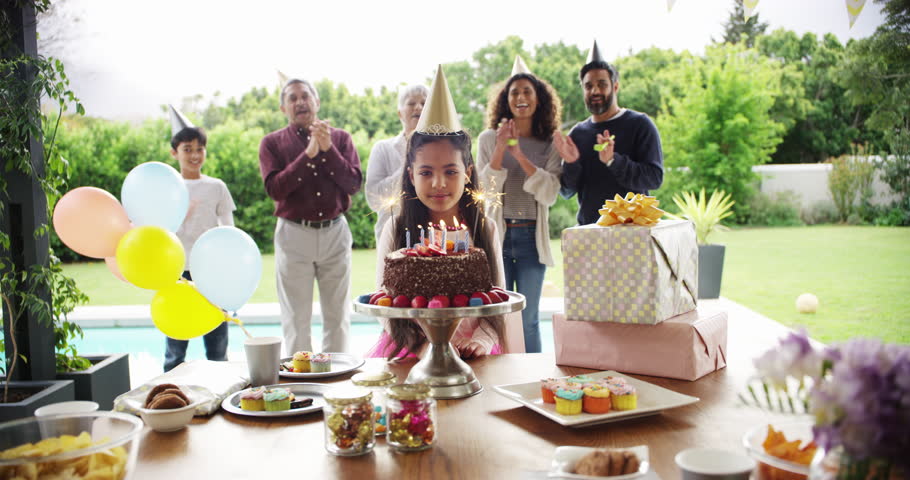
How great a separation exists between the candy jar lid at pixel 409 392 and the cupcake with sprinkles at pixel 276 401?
0.31 metres

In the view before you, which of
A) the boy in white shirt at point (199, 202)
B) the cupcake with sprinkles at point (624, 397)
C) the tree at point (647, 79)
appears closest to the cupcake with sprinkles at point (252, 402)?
the cupcake with sprinkles at point (624, 397)

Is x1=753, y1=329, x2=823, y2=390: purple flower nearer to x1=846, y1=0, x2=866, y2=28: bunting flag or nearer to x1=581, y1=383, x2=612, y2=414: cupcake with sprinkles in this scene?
x1=581, y1=383, x2=612, y2=414: cupcake with sprinkles

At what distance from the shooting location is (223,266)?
2.62 metres

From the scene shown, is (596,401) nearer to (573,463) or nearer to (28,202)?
(573,463)

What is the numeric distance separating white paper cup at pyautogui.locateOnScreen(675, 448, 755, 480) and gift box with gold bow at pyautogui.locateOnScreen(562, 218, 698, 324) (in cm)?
68

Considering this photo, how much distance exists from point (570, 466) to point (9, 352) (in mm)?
2491

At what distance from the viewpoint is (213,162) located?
11.0 metres

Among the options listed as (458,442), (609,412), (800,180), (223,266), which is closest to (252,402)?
(458,442)

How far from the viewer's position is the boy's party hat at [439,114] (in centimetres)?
194

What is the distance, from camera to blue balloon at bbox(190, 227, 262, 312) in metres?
2.60

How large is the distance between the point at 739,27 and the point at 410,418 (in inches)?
793

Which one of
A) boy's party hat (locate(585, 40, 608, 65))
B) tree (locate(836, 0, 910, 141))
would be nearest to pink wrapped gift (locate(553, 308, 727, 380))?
boy's party hat (locate(585, 40, 608, 65))

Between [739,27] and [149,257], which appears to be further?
[739,27]

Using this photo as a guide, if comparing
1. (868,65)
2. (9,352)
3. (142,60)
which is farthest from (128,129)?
(868,65)
